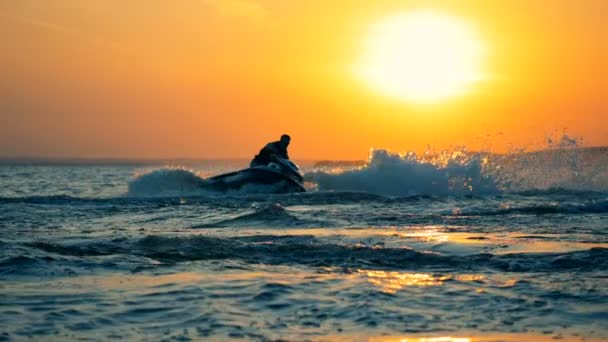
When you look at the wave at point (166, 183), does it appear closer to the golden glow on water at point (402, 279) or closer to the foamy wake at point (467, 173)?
the foamy wake at point (467, 173)

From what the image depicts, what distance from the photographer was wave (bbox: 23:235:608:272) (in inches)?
355

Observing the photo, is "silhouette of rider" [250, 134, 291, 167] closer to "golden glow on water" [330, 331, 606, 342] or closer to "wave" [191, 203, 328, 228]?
"wave" [191, 203, 328, 228]

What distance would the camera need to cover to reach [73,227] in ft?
45.2

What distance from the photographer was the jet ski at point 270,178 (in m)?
25.6

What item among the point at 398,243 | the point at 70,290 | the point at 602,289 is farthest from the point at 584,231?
the point at 70,290

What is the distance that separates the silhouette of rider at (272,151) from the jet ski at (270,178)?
0.34m

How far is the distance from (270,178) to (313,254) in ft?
51.7

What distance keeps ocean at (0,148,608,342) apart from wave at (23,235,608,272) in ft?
0.11

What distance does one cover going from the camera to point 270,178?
25672 mm

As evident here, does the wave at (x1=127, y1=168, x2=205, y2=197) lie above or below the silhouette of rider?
below

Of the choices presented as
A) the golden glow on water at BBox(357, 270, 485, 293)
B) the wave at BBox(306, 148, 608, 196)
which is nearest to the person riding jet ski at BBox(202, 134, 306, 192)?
the wave at BBox(306, 148, 608, 196)

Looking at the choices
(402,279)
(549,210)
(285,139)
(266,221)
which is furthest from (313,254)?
(285,139)

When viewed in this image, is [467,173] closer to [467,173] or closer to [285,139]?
[467,173]

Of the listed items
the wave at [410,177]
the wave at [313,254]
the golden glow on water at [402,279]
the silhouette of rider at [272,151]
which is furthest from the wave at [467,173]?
the golden glow on water at [402,279]
